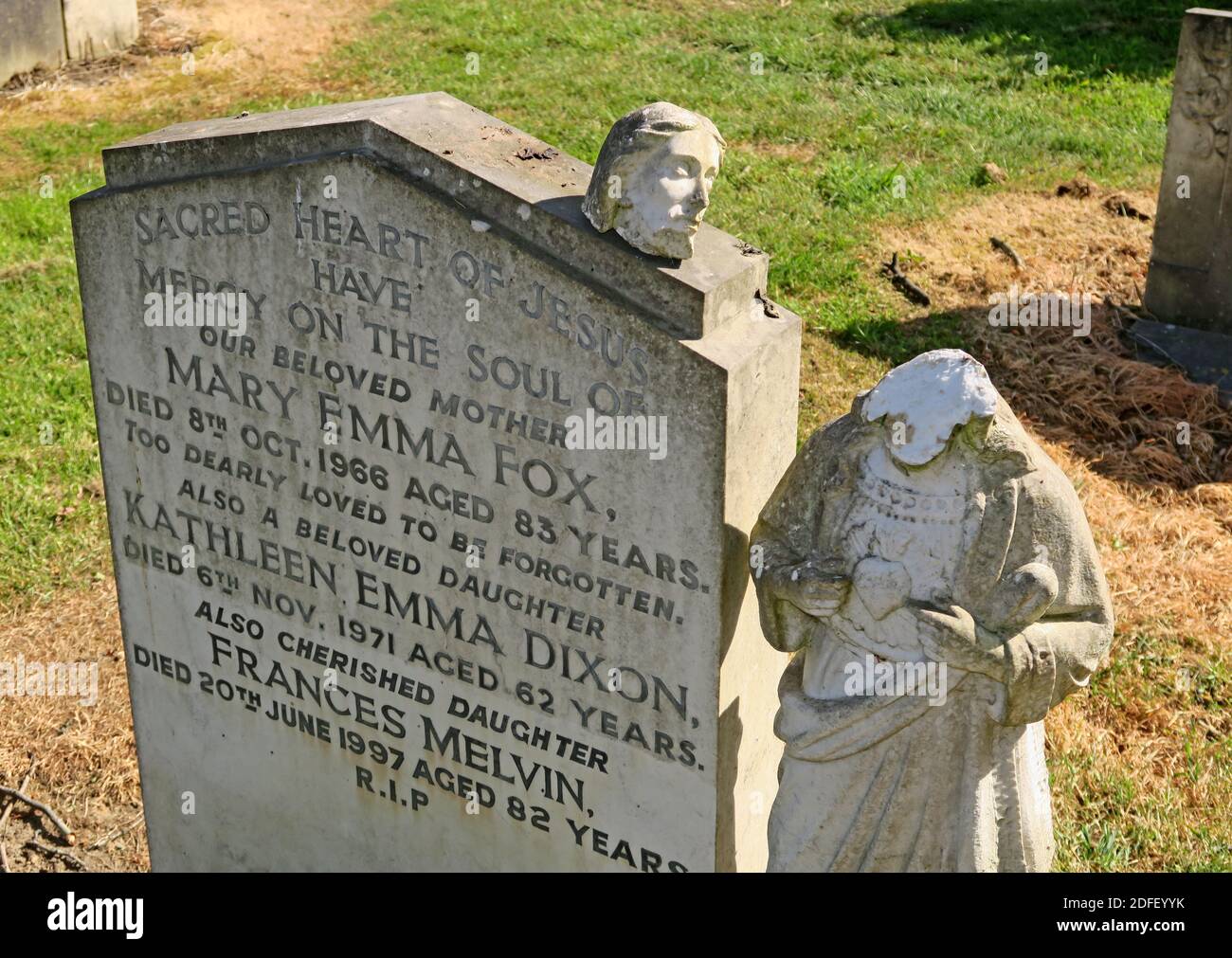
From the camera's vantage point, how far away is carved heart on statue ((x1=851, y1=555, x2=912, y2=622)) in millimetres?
3947

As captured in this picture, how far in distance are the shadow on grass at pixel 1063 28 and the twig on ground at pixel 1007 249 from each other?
9.92 feet

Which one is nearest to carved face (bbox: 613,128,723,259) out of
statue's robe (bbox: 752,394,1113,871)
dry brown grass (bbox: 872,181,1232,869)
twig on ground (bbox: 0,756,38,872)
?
statue's robe (bbox: 752,394,1113,871)

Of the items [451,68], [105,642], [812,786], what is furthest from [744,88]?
[812,786]

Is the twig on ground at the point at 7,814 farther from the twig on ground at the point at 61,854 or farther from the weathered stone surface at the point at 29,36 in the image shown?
the weathered stone surface at the point at 29,36

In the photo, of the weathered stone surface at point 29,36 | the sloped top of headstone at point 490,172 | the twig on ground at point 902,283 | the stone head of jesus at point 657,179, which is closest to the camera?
the stone head of jesus at point 657,179

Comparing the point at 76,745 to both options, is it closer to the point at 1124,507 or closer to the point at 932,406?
the point at 932,406

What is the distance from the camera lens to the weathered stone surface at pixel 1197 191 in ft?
29.8

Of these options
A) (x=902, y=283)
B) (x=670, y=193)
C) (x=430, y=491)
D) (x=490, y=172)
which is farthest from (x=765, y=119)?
(x=670, y=193)

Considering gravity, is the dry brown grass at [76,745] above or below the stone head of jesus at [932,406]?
below

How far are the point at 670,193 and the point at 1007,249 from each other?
20.7ft

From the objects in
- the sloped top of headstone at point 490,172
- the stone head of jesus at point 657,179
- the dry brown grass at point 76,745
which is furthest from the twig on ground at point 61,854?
the stone head of jesus at point 657,179

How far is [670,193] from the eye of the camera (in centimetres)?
403

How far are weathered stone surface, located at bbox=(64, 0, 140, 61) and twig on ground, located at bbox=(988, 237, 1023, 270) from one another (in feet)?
24.8

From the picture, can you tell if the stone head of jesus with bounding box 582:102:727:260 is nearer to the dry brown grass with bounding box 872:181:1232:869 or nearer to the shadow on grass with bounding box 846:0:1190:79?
the dry brown grass with bounding box 872:181:1232:869
